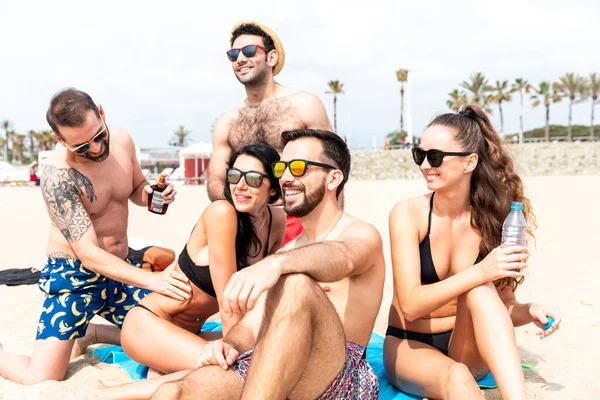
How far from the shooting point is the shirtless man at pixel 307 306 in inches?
94.3

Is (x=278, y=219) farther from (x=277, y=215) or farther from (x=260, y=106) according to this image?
(x=260, y=106)

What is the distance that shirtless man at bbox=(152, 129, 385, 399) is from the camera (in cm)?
239

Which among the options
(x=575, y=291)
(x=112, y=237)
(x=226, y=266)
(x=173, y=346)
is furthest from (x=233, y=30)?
(x=575, y=291)

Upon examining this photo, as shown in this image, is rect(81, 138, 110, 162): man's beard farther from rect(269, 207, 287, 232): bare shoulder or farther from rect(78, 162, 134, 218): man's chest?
rect(269, 207, 287, 232): bare shoulder

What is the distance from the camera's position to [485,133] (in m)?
3.46

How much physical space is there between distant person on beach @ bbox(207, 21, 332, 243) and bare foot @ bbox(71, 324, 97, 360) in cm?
159

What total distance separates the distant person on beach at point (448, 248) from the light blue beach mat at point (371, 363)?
8cm

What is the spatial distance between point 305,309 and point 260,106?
306cm

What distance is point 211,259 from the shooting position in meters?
3.52

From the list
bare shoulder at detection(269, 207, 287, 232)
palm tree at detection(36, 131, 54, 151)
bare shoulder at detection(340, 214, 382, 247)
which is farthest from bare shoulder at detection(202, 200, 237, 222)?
palm tree at detection(36, 131, 54, 151)

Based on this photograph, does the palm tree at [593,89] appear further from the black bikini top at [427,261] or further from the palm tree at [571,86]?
the black bikini top at [427,261]

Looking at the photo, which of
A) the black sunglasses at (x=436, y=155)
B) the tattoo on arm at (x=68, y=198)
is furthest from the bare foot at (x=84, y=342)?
the black sunglasses at (x=436, y=155)

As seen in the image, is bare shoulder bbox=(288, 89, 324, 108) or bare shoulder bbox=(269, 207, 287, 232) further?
bare shoulder bbox=(288, 89, 324, 108)

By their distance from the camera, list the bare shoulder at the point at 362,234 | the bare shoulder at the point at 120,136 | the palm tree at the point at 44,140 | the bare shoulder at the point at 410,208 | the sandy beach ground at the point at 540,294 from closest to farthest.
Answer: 1. the bare shoulder at the point at 362,234
2. the bare shoulder at the point at 410,208
3. the sandy beach ground at the point at 540,294
4. the bare shoulder at the point at 120,136
5. the palm tree at the point at 44,140
